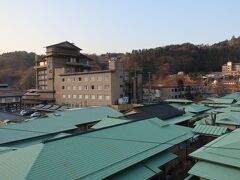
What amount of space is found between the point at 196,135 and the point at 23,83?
71.7 metres

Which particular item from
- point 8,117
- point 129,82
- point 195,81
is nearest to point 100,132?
point 8,117

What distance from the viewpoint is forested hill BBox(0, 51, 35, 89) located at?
80.4 m

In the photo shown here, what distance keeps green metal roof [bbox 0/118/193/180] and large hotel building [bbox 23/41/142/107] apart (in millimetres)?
30910

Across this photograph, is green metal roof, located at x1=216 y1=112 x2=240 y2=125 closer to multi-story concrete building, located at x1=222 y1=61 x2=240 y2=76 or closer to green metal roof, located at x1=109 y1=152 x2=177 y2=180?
green metal roof, located at x1=109 y1=152 x2=177 y2=180

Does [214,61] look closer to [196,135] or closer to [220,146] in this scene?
A: [196,135]

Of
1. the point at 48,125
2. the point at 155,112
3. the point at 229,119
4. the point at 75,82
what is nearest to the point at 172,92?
the point at 75,82

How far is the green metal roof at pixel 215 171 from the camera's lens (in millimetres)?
9492

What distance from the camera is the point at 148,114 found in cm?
2423

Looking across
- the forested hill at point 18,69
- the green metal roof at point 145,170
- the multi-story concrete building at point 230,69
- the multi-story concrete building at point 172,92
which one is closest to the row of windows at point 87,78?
the multi-story concrete building at point 172,92

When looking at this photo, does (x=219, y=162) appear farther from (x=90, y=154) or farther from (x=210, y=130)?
(x=210, y=130)

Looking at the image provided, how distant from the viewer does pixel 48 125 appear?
19844mm

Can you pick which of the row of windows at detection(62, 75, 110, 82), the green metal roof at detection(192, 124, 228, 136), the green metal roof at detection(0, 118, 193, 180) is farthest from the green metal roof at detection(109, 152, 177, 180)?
the row of windows at detection(62, 75, 110, 82)

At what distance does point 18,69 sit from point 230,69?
83.5m

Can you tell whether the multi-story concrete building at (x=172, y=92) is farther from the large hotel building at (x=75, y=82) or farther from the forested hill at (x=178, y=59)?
the forested hill at (x=178, y=59)
